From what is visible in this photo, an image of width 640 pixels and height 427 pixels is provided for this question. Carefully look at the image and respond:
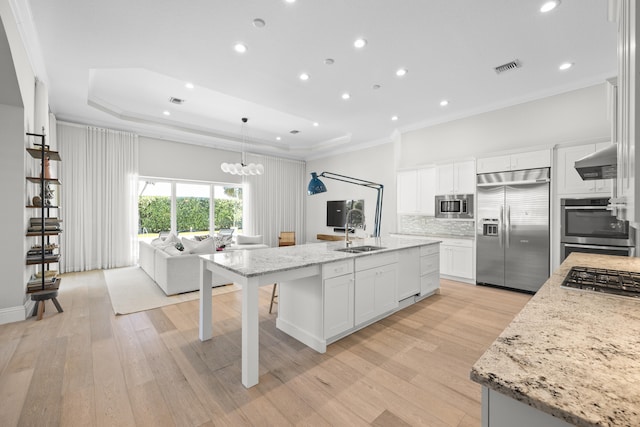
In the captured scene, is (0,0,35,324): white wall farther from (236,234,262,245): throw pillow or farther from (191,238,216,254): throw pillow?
(236,234,262,245): throw pillow

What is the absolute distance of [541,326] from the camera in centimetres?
101

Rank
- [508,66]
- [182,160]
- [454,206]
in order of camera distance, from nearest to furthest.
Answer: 1. [508,66]
2. [454,206]
3. [182,160]

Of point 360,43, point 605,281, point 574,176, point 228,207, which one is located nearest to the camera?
point 605,281

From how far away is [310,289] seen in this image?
8.59 ft

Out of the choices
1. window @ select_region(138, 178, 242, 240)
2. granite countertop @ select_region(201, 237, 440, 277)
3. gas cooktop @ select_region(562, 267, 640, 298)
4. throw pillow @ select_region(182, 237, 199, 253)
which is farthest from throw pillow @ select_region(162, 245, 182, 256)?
gas cooktop @ select_region(562, 267, 640, 298)

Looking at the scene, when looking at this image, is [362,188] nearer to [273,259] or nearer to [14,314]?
[273,259]

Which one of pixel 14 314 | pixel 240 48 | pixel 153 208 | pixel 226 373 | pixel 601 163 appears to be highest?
pixel 240 48

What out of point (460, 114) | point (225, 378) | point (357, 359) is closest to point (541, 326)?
point (357, 359)

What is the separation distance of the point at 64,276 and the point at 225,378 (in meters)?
5.08

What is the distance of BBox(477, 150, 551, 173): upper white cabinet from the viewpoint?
13.5 ft

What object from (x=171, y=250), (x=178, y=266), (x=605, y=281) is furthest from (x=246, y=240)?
(x=605, y=281)

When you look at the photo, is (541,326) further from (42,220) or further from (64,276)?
(64,276)

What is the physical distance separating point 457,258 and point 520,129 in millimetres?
2379

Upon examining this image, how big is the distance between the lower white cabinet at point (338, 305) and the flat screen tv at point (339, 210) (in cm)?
476
